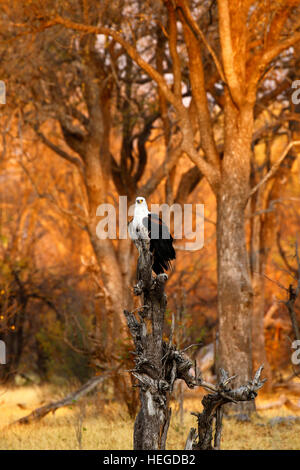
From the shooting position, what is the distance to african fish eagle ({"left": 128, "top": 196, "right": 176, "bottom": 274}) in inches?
266

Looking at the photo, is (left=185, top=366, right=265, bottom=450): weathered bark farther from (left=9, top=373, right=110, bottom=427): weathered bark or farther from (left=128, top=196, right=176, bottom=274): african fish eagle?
(left=9, top=373, right=110, bottom=427): weathered bark

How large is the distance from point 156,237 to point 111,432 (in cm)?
550

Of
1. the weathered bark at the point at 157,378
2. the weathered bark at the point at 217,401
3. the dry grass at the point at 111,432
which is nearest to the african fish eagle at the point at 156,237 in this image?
the weathered bark at the point at 157,378

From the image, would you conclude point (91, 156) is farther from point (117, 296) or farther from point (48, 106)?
point (117, 296)

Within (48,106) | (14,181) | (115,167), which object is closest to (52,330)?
(115,167)

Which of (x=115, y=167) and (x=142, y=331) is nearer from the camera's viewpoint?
(x=142, y=331)

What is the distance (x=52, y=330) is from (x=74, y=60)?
21.4ft

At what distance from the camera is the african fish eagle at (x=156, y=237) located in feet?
22.1

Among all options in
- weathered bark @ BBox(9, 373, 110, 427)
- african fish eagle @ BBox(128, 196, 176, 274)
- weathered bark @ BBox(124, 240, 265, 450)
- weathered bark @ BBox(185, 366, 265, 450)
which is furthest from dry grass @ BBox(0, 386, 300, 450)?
african fish eagle @ BBox(128, 196, 176, 274)

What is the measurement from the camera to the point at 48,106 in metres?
15.0

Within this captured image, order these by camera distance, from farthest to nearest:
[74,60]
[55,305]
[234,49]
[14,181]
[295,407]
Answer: [14,181]
[55,305]
[74,60]
[295,407]
[234,49]

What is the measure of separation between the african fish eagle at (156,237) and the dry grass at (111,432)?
4372 millimetres

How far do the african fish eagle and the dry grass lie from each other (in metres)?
4.37

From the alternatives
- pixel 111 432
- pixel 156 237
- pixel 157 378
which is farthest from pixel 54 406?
pixel 156 237
